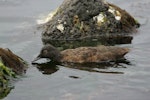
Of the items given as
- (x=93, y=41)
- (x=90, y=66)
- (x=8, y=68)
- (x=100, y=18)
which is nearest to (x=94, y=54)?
(x=90, y=66)

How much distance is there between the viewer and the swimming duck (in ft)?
44.2

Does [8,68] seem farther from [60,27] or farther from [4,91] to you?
[60,27]

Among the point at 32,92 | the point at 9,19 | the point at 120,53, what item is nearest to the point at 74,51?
the point at 120,53

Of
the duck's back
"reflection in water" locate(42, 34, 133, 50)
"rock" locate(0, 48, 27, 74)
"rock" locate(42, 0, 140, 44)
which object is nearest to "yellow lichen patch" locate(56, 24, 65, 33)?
"rock" locate(42, 0, 140, 44)

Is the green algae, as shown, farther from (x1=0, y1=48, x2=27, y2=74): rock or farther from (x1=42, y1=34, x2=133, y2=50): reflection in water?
(x1=42, y1=34, x2=133, y2=50): reflection in water

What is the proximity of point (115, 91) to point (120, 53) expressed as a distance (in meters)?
2.63

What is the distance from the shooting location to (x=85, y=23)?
15805mm

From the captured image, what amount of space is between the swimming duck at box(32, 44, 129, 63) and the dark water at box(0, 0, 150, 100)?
0.30m

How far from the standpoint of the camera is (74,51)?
45.2 ft

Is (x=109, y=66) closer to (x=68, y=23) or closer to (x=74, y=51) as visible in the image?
(x=74, y=51)

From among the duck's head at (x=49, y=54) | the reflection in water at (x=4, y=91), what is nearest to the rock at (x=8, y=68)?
the reflection in water at (x=4, y=91)

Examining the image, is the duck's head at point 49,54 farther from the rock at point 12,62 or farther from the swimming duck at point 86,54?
the rock at point 12,62

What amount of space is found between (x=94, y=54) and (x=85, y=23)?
2488mm

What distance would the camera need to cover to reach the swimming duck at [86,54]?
13477 millimetres
